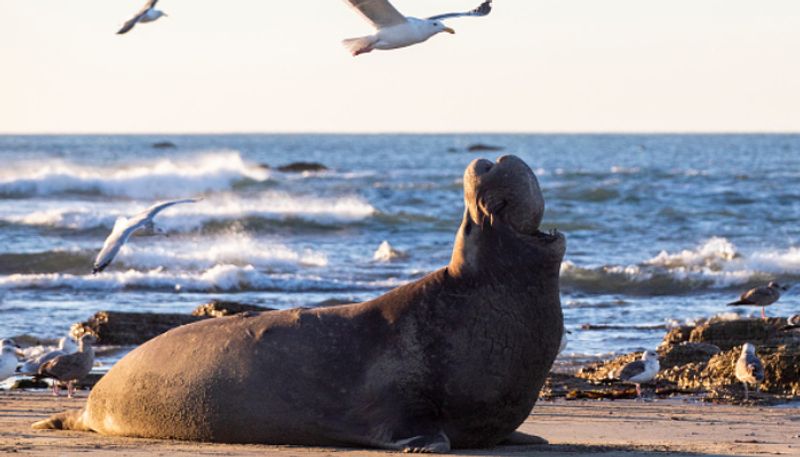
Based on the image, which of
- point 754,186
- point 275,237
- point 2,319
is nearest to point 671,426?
point 2,319

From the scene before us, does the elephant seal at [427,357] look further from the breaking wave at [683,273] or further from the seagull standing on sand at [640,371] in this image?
the breaking wave at [683,273]

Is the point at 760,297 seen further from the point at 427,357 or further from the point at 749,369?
the point at 427,357

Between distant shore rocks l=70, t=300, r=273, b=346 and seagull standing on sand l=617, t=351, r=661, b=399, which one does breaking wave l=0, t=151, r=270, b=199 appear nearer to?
distant shore rocks l=70, t=300, r=273, b=346

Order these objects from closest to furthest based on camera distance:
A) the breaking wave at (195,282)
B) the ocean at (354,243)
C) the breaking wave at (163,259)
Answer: the ocean at (354,243) < the breaking wave at (195,282) < the breaking wave at (163,259)

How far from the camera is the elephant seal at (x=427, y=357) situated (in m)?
6.67

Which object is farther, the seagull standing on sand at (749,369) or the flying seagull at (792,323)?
the flying seagull at (792,323)

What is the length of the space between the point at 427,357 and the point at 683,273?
17.0m

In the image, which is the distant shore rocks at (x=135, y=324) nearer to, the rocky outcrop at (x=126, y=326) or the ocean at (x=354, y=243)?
the rocky outcrop at (x=126, y=326)

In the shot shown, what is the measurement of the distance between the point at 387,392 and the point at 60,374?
16.3 feet
